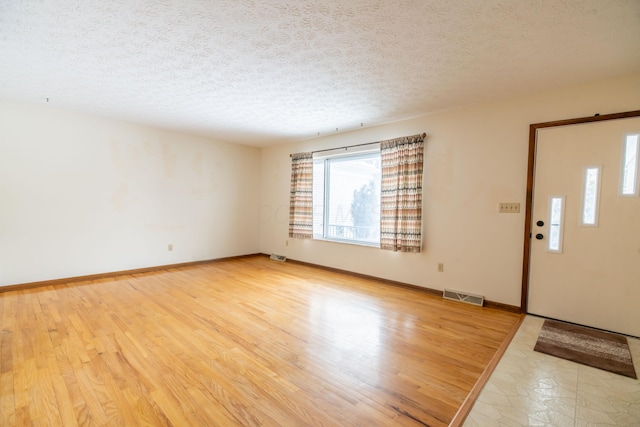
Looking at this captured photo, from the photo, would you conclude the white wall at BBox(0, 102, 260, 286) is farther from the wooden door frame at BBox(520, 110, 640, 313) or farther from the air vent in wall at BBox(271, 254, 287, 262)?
the wooden door frame at BBox(520, 110, 640, 313)

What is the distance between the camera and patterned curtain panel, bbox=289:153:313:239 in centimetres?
542

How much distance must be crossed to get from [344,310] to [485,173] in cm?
238

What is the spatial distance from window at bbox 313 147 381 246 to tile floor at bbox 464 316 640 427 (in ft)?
8.52

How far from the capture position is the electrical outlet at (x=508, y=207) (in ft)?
10.7

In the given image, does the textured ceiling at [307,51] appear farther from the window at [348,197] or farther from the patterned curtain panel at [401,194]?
the window at [348,197]

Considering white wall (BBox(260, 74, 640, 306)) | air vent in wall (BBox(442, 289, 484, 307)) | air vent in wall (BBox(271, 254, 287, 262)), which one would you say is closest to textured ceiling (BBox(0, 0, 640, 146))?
white wall (BBox(260, 74, 640, 306))

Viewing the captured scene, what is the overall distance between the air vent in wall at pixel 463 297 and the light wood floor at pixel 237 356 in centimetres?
17

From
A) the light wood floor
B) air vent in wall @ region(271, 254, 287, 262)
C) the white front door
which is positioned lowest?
the light wood floor

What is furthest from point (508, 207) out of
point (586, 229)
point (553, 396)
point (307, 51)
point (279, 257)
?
point (279, 257)

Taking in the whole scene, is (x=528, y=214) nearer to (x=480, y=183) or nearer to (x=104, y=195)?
(x=480, y=183)

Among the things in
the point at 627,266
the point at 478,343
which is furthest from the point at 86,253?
the point at 627,266

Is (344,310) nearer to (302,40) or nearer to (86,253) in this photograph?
(302,40)

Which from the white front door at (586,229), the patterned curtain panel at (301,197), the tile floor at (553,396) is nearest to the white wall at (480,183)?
the white front door at (586,229)

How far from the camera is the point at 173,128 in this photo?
488 cm
